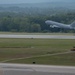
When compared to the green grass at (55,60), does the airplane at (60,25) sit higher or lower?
lower

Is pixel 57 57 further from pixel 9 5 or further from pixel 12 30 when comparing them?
pixel 9 5

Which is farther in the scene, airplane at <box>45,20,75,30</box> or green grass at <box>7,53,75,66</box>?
airplane at <box>45,20,75,30</box>

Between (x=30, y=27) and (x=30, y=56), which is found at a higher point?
(x=30, y=56)

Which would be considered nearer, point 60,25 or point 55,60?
point 55,60

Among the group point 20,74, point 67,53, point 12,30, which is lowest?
point 12,30

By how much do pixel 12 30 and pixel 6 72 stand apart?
34.9m

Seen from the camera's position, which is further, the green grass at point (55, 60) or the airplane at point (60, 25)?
the airplane at point (60, 25)

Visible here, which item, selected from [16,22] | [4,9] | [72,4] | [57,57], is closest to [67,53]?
[57,57]

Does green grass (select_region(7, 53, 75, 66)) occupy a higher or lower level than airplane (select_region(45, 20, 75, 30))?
higher

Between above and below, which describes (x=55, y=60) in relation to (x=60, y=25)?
above

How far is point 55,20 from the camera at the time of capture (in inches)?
1834

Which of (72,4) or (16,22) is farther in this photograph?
(72,4)

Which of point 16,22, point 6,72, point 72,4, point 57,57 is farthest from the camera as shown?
point 72,4

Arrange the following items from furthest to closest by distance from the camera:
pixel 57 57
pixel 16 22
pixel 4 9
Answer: pixel 4 9, pixel 16 22, pixel 57 57
